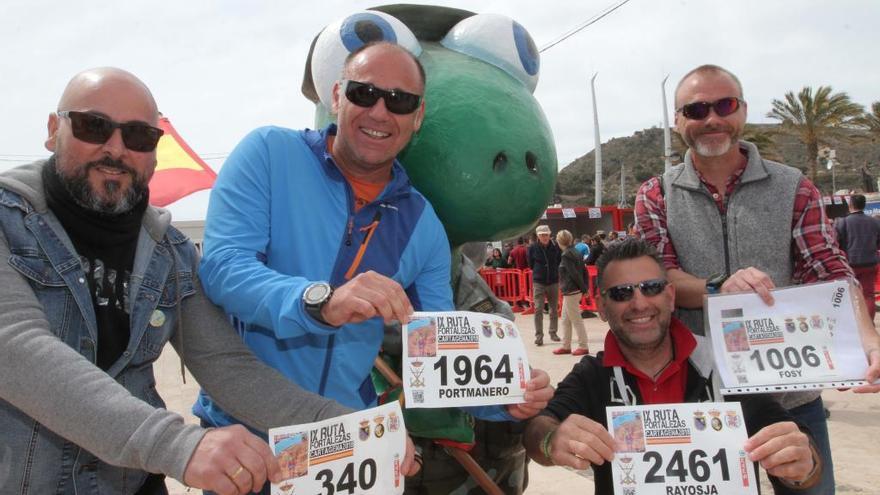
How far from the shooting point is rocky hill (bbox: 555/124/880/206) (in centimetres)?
4788

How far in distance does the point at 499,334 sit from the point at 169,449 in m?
1.05

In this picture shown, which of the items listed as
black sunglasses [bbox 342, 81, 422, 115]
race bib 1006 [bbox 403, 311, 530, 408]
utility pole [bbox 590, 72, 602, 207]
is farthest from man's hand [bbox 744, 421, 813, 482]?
utility pole [bbox 590, 72, 602, 207]

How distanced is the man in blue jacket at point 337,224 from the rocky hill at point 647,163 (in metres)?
31.4

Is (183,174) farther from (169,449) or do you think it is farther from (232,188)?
(169,449)

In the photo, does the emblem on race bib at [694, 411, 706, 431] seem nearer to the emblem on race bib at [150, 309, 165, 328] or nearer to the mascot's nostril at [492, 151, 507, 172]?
the mascot's nostril at [492, 151, 507, 172]

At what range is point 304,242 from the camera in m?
1.99

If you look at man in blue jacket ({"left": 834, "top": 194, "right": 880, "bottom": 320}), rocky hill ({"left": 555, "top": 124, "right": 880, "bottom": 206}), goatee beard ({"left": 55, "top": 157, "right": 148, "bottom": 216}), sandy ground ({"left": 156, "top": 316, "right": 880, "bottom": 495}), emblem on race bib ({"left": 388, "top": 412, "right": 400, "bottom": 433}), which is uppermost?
goatee beard ({"left": 55, "top": 157, "right": 148, "bottom": 216})

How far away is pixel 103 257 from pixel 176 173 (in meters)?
8.49

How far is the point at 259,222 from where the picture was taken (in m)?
1.94

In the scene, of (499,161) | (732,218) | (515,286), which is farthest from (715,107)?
(515,286)

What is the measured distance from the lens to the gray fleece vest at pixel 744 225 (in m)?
2.58

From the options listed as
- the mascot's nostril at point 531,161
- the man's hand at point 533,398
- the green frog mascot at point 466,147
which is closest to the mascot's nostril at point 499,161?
Answer: the green frog mascot at point 466,147

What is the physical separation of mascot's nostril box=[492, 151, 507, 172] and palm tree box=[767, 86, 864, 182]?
96.2 feet

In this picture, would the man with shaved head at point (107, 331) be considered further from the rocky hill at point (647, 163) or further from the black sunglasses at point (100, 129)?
the rocky hill at point (647, 163)
